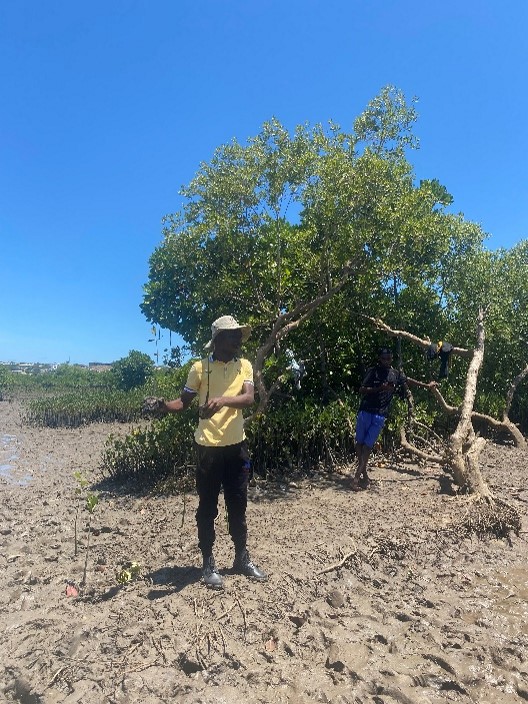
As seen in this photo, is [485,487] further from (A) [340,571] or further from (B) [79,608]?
(B) [79,608]

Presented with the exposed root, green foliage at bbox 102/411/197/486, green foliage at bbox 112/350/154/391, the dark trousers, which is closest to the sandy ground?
the exposed root

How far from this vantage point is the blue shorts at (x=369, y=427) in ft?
21.0

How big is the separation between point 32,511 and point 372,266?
578 cm

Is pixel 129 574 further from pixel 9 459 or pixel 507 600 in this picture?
pixel 9 459

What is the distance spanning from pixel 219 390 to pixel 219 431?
0.30 meters

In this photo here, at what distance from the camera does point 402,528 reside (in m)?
4.96

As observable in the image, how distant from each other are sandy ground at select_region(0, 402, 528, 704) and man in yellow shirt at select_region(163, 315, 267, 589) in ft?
1.69

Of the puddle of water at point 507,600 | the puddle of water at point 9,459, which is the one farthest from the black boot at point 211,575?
the puddle of water at point 9,459

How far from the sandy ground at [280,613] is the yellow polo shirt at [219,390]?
113 cm

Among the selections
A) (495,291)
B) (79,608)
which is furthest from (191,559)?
(495,291)

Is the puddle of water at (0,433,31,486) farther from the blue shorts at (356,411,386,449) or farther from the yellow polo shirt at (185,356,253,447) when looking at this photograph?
the yellow polo shirt at (185,356,253,447)

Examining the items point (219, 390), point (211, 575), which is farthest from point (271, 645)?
point (219, 390)

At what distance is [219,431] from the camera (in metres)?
3.61

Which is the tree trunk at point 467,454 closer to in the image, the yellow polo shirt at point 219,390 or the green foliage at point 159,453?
the yellow polo shirt at point 219,390
